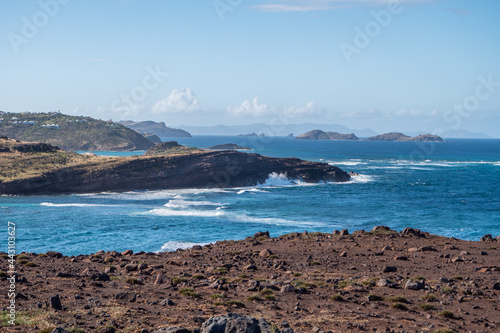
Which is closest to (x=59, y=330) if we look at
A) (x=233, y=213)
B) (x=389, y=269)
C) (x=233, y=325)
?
(x=233, y=325)

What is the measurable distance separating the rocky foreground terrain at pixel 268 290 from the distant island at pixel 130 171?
49644 millimetres

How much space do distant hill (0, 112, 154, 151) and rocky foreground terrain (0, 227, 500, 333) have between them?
14455 cm

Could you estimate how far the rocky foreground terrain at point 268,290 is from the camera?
12297 mm

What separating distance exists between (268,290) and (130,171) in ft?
205

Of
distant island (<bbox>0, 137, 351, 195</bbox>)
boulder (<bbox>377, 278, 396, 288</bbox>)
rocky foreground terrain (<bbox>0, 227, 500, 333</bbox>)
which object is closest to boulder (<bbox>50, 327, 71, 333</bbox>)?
rocky foreground terrain (<bbox>0, 227, 500, 333</bbox>)

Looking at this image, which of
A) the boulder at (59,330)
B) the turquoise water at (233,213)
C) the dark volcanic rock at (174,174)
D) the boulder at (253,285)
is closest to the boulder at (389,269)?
the boulder at (253,285)

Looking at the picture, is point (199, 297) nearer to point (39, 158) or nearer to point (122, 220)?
point (122, 220)

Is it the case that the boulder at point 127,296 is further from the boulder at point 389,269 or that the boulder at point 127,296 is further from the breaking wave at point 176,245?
the breaking wave at point 176,245

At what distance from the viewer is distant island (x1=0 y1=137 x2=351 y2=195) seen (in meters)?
68.3

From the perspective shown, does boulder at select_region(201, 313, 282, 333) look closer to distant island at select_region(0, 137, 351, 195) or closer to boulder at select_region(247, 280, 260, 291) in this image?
boulder at select_region(247, 280, 260, 291)

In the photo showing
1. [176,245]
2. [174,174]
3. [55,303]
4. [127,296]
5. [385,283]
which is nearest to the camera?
[55,303]

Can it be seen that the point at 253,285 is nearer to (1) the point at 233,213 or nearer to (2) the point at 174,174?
(1) the point at 233,213

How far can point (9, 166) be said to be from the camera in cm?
7200

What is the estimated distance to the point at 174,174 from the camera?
250 ft
